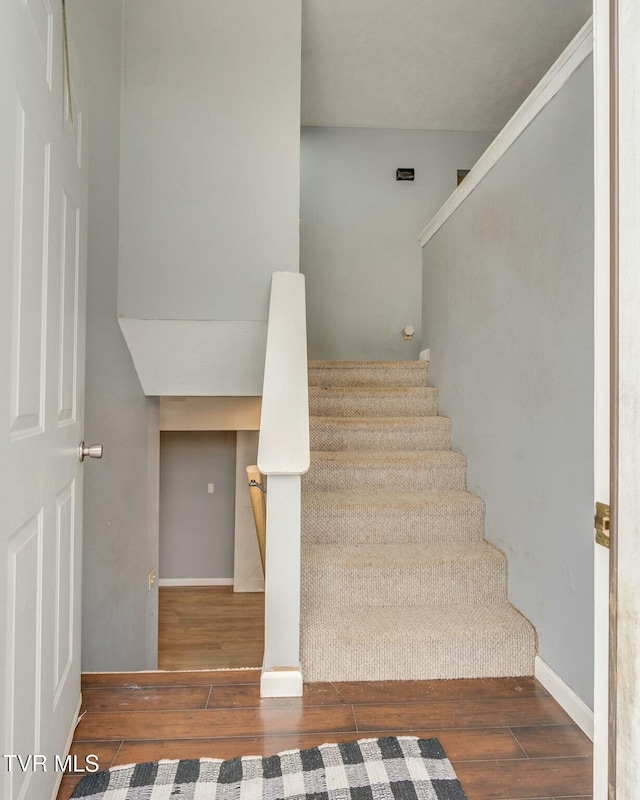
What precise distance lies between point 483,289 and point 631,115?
1.85 metres

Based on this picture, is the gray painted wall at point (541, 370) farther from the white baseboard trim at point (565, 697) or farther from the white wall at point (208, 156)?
the white wall at point (208, 156)

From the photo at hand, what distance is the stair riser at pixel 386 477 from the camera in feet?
8.58

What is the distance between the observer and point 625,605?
75cm

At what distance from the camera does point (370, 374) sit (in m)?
3.60

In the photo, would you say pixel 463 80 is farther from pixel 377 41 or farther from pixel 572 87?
pixel 572 87

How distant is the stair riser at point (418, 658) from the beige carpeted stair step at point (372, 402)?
5.14 ft

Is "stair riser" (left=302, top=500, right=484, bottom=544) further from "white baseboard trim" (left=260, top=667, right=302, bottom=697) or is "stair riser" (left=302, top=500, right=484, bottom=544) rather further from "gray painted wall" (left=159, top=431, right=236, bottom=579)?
"gray painted wall" (left=159, top=431, right=236, bottom=579)

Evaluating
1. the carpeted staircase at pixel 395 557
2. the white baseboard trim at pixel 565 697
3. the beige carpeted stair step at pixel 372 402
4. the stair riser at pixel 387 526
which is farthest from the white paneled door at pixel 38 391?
the beige carpeted stair step at pixel 372 402

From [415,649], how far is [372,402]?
1.66m

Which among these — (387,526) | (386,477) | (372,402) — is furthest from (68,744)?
(372,402)

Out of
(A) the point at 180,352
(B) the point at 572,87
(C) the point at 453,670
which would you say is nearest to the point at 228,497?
(A) the point at 180,352

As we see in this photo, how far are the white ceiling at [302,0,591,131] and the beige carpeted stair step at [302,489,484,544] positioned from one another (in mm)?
2737

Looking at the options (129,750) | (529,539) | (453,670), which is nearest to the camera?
(129,750)

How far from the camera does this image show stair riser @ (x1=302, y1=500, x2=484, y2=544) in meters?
2.34
